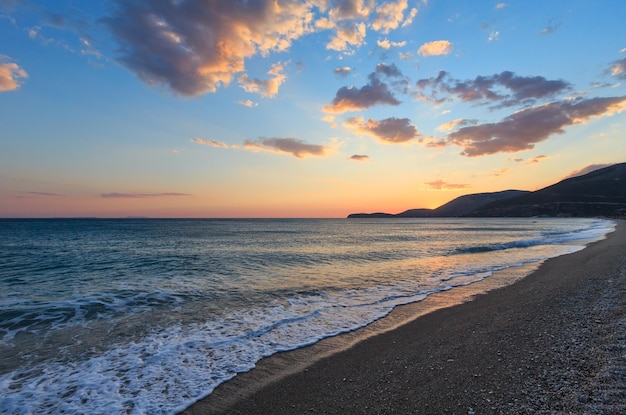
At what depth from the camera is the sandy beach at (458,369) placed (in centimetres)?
590

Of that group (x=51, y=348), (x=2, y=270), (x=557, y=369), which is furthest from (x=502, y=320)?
(x=2, y=270)

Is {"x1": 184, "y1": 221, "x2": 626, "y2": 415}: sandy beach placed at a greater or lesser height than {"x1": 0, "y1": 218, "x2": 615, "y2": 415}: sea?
greater

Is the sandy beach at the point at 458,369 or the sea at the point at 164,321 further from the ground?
the sandy beach at the point at 458,369

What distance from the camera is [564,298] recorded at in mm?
13727

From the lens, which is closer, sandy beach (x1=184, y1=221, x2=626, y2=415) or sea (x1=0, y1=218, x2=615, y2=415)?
sandy beach (x1=184, y1=221, x2=626, y2=415)

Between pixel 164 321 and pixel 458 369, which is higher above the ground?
pixel 458 369

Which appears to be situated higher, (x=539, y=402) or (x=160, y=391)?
(x=539, y=402)

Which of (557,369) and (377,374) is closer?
(557,369)

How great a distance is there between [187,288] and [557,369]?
1746cm

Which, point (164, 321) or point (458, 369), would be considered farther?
point (164, 321)

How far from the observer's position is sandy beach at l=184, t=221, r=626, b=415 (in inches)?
232

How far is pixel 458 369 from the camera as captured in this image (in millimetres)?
7430

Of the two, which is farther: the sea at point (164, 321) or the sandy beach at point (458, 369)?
the sea at point (164, 321)

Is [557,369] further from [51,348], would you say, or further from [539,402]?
[51,348]
